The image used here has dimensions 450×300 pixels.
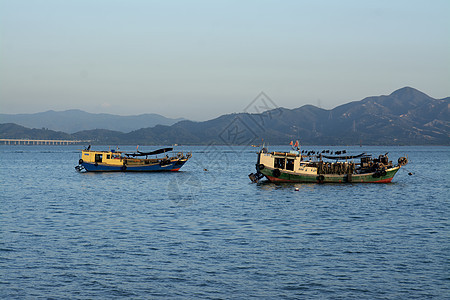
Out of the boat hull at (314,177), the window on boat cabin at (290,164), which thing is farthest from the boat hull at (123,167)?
the window on boat cabin at (290,164)

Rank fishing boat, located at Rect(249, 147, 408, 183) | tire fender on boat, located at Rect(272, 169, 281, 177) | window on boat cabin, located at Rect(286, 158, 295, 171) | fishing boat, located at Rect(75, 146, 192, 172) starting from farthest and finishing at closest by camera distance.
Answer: fishing boat, located at Rect(75, 146, 192, 172)
window on boat cabin, located at Rect(286, 158, 295, 171)
fishing boat, located at Rect(249, 147, 408, 183)
tire fender on boat, located at Rect(272, 169, 281, 177)

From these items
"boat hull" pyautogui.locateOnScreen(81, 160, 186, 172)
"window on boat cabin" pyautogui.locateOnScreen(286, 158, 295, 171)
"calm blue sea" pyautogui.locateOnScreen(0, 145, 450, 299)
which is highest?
"window on boat cabin" pyautogui.locateOnScreen(286, 158, 295, 171)

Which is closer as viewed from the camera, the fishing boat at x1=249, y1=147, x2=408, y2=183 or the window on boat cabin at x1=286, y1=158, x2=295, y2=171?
the fishing boat at x1=249, y1=147, x2=408, y2=183

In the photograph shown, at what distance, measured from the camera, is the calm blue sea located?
962 inches

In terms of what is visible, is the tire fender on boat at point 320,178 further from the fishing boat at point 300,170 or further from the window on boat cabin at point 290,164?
the window on boat cabin at point 290,164

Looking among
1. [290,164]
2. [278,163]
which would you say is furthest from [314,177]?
[278,163]

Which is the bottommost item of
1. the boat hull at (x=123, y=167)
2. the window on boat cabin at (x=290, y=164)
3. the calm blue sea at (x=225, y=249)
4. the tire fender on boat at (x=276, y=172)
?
the calm blue sea at (x=225, y=249)

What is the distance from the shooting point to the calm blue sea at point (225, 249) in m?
24.4

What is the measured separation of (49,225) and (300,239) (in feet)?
64.3

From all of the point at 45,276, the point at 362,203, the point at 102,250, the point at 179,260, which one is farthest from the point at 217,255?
the point at 362,203

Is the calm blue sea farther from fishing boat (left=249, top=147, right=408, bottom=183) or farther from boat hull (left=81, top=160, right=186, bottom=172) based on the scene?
boat hull (left=81, top=160, right=186, bottom=172)

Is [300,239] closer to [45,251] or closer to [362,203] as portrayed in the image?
[45,251]

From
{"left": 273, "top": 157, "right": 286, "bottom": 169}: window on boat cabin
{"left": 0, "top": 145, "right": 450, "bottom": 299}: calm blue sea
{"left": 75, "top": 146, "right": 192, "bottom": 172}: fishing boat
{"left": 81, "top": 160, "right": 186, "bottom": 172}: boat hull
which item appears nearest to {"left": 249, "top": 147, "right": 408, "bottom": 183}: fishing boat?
{"left": 273, "top": 157, "right": 286, "bottom": 169}: window on boat cabin

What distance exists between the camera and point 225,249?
105 ft
